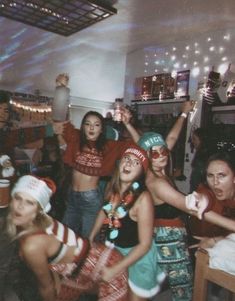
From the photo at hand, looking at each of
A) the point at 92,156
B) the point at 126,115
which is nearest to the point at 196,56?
the point at 126,115

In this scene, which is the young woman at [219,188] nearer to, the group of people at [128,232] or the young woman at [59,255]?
the group of people at [128,232]

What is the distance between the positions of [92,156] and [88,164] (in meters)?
0.09

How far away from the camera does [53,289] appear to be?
1.76 metres

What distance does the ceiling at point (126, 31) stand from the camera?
4676mm

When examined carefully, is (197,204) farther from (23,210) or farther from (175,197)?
(23,210)

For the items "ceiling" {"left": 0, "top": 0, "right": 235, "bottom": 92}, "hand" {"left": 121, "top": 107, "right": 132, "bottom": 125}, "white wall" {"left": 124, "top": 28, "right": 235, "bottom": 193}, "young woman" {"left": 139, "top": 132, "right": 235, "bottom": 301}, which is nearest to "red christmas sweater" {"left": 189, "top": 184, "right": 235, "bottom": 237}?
"young woman" {"left": 139, "top": 132, "right": 235, "bottom": 301}

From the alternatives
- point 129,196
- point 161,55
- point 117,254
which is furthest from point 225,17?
point 117,254

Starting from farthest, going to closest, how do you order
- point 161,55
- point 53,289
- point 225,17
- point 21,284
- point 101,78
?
point 101,78
point 161,55
point 225,17
point 21,284
point 53,289

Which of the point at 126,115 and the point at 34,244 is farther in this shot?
the point at 126,115

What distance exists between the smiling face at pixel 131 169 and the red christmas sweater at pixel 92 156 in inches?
31.7

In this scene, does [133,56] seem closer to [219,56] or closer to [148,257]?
[219,56]

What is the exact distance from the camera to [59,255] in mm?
1709

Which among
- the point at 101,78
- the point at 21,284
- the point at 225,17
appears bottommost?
the point at 21,284

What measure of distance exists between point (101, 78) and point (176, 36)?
2733 mm
